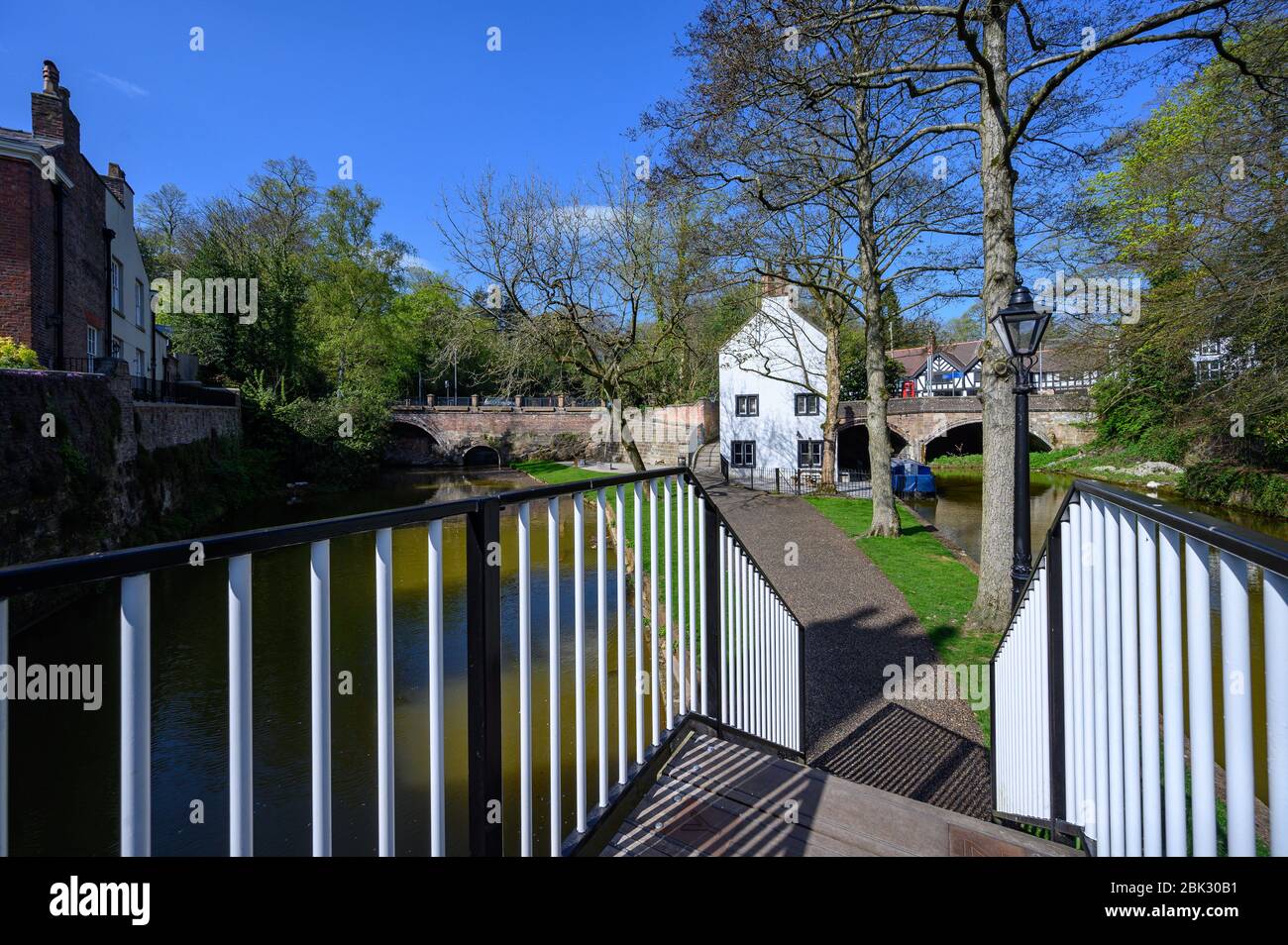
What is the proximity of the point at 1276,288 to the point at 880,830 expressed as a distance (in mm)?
15183

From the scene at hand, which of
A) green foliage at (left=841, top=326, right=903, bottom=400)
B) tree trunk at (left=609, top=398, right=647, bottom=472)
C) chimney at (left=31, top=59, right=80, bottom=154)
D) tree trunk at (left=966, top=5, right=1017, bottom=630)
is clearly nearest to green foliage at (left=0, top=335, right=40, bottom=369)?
chimney at (left=31, top=59, right=80, bottom=154)

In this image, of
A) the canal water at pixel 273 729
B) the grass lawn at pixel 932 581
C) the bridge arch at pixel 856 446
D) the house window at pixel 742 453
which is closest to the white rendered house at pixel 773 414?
the house window at pixel 742 453

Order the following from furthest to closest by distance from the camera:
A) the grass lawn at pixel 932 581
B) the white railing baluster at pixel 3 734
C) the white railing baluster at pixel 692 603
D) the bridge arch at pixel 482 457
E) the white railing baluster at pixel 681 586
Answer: the bridge arch at pixel 482 457, the grass lawn at pixel 932 581, the white railing baluster at pixel 692 603, the white railing baluster at pixel 681 586, the white railing baluster at pixel 3 734

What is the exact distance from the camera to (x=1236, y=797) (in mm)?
1440

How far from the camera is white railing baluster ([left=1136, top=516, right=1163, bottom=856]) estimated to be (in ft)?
5.86

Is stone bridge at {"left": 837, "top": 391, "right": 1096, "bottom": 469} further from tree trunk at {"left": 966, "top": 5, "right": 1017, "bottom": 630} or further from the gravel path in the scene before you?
tree trunk at {"left": 966, "top": 5, "right": 1017, "bottom": 630}

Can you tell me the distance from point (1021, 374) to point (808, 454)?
77.1 feet

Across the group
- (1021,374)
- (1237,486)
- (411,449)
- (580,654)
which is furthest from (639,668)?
(411,449)

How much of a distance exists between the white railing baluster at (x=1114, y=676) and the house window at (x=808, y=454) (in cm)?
2824

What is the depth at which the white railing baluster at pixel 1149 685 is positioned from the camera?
5.86 ft

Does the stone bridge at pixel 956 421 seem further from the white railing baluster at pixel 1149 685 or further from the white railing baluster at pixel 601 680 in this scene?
the white railing baluster at pixel 1149 685

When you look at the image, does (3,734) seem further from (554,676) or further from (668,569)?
(668,569)

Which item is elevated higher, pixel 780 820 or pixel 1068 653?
pixel 1068 653

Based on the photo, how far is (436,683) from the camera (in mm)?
1765
